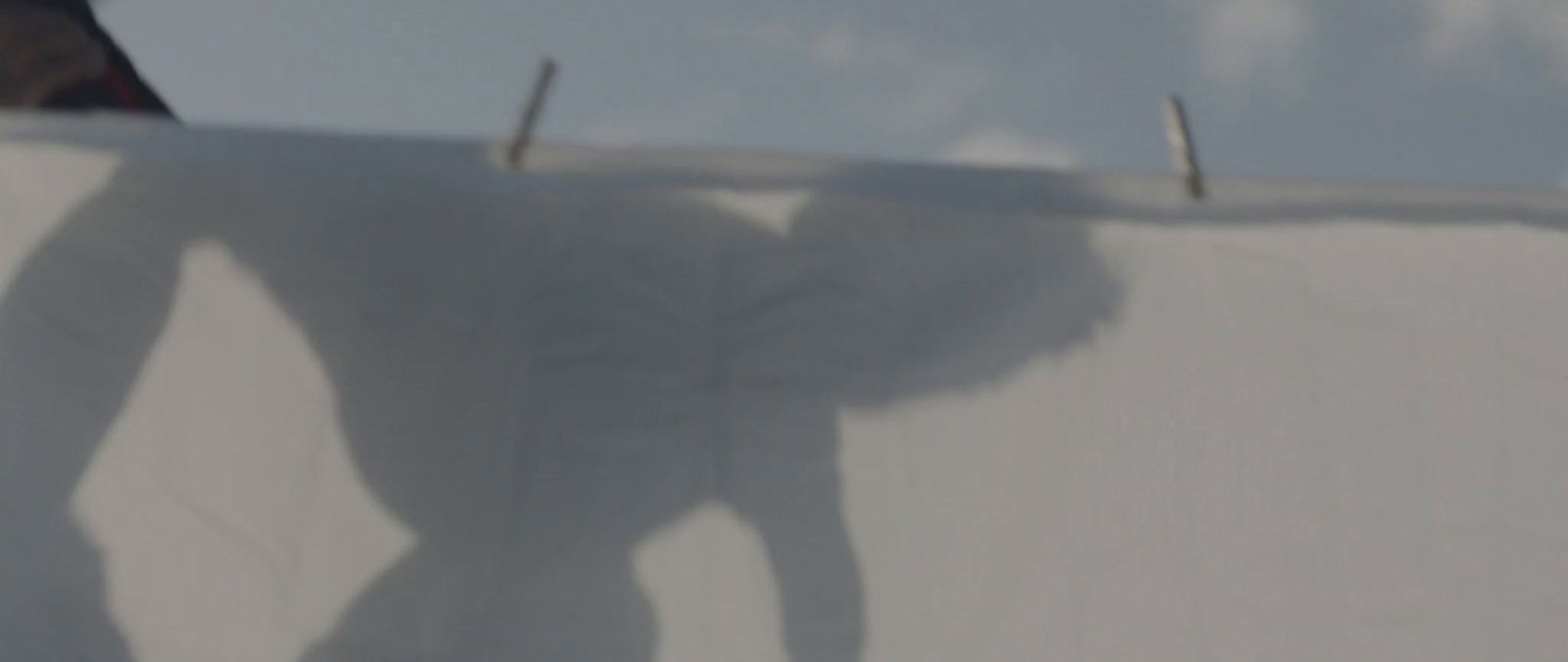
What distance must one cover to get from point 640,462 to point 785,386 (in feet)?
0.55

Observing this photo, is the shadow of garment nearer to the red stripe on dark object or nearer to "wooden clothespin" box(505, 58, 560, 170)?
"wooden clothespin" box(505, 58, 560, 170)

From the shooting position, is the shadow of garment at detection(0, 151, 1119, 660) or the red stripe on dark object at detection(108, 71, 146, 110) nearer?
the shadow of garment at detection(0, 151, 1119, 660)

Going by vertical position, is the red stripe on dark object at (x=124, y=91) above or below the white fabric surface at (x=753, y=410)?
below

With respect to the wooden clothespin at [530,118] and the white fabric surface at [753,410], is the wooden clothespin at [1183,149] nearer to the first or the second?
the white fabric surface at [753,410]

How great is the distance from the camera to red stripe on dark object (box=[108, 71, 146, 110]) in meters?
2.54

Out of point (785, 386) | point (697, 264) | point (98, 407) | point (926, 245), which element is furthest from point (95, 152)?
point (926, 245)

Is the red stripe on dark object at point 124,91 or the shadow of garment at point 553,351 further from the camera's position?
the red stripe on dark object at point 124,91

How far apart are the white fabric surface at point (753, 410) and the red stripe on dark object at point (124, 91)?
0.97 meters

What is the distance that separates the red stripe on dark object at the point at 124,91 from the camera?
99.9 inches

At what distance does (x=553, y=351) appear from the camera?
62.0 inches

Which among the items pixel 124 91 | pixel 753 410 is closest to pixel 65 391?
pixel 753 410

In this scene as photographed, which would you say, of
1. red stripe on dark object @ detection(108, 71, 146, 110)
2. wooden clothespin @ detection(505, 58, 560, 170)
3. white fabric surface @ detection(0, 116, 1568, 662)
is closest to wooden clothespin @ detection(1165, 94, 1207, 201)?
white fabric surface @ detection(0, 116, 1568, 662)

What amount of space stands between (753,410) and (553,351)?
21 centimetres

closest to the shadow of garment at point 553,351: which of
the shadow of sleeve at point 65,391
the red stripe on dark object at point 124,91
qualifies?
the shadow of sleeve at point 65,391
